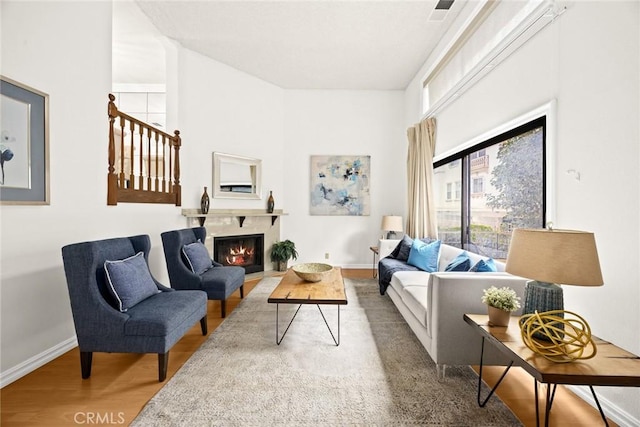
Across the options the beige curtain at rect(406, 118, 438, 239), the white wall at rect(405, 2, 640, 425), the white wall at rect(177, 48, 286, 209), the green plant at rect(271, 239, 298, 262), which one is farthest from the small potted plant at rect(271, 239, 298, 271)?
the white wall at rect(405, 2, 640, 425)

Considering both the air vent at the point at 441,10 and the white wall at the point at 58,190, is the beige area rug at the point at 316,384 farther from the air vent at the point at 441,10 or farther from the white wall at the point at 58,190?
the air vent at the point at 441,10

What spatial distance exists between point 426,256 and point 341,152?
279cm

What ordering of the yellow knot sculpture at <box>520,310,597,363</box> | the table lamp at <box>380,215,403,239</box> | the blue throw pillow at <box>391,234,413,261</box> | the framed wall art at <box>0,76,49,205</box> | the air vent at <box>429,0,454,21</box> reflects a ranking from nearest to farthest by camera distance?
the yellow knot sculpture at <box>520,310,597,363</box> → the framed wall art at <box>0,76,49,205</box> → the air vent at <box>429,0,454,21</box> → the blue throw pillow at <box>391,234,413,261</box> → the table lamp at <box>380,215,403,239</box>

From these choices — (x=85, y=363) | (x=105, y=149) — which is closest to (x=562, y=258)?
(x=85, y=363)

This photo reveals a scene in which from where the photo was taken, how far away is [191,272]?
3.11 m

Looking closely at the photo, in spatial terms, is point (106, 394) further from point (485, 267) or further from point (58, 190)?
point (485, 267)

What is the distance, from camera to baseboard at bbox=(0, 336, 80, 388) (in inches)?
77.7

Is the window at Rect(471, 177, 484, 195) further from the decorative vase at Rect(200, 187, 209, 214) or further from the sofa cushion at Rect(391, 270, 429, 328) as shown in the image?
the decorative vase at Rect(200, 187, 209, 214)

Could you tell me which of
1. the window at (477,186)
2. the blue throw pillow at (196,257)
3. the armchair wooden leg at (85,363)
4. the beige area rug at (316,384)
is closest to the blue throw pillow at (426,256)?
the window at (477,186)

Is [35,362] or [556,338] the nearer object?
[556,338]

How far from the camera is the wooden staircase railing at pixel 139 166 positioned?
2.91 metres

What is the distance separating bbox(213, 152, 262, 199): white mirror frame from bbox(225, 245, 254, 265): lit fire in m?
0.86

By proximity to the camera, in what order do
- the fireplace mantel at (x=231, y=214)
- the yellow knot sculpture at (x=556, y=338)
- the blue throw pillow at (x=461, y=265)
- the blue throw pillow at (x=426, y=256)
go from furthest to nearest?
the fireplace mantel at (x=231, y=214), the blue throw pillow at (x=426, y=256), the blue throw pillow at (x=461, y=265), the yellow knot sculpture at (x=556, y=338)

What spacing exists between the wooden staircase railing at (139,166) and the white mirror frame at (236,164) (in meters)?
0.67
